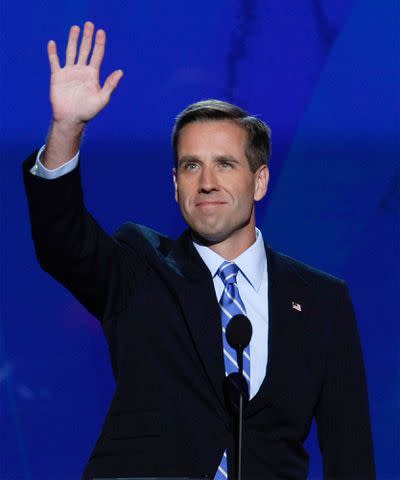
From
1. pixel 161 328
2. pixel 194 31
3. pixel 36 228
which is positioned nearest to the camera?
pixel 36 228

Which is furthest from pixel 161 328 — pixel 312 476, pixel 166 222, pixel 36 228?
Result: pixel 312 476

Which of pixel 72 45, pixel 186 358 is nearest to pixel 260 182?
pixel 186 358

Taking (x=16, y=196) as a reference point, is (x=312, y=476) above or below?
below

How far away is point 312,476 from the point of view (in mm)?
3227

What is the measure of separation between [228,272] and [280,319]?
0.55ft

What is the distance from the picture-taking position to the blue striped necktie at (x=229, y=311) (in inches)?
81.5

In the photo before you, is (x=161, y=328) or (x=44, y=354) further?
(x=44, y=354)

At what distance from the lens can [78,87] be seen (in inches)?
77.5

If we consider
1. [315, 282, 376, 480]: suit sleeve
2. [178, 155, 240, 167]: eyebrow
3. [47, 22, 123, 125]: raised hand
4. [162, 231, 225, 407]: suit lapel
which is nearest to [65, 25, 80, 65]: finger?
[47, 22, 123, 125]: raised hand

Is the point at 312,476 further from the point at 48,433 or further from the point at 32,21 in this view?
the point at 32,21

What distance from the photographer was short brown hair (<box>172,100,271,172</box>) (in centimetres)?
235

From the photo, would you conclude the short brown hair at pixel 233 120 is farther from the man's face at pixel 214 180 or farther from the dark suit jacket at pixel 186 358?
the dark suit jacket at pixel 186 358

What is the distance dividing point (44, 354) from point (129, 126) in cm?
82

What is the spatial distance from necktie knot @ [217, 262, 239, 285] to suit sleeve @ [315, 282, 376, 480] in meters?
0.28
